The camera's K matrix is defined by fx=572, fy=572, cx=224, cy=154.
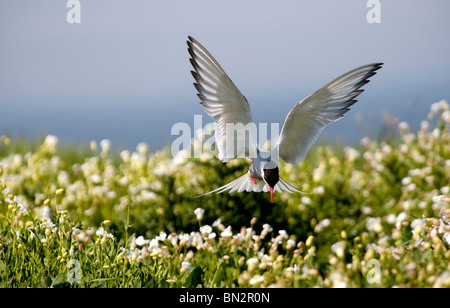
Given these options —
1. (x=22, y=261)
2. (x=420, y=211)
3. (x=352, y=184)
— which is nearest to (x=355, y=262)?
(x=22, y=261)

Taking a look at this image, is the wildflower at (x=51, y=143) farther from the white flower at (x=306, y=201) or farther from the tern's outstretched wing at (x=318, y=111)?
the tern's outstretched wing at (x=318, y=111)

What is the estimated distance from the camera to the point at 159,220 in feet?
11.0

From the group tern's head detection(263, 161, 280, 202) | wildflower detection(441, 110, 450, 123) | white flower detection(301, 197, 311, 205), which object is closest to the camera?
tern's head detection(263, 161, 280, 202)

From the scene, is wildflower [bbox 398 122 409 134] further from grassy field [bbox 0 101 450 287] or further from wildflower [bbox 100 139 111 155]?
wildflower [bbox 100 139 111 155]

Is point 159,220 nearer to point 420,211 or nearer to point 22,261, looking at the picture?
point 22,261

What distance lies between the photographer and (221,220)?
10.7 feet

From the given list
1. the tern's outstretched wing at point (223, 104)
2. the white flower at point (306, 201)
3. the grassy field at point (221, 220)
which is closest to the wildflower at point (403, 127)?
the grassy field at point (221, 220)

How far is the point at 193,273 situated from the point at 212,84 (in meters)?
0.78

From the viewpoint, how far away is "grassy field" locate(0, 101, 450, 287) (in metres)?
2.12

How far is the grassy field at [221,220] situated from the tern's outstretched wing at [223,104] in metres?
0.40

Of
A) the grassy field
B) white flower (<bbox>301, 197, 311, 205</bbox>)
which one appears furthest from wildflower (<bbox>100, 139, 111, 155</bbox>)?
white flower (<bbox>301, 197, 311, 205</bbox>)

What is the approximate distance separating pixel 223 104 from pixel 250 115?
12 cm

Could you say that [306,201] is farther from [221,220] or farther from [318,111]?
[318,111]

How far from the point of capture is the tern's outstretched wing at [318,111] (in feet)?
7.90
